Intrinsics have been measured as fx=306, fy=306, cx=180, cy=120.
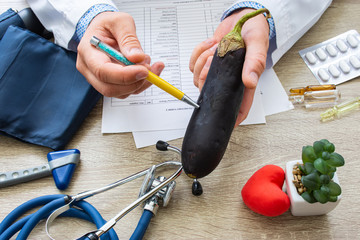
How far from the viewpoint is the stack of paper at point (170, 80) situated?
0.64m

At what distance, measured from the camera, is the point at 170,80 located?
27.2 inches

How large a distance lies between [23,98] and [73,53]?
0.14 metres

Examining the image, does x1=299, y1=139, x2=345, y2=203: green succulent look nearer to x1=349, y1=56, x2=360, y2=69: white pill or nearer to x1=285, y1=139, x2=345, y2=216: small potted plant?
x1=285, y1=139, x2=345, y2=216: small potted plant

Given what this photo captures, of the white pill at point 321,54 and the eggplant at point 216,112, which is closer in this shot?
the eggplant at point 216,112

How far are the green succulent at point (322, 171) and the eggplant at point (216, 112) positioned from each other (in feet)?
0.42

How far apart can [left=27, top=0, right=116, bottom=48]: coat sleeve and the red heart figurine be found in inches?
19.5

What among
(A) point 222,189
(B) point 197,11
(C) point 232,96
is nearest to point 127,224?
(A) point 222,189

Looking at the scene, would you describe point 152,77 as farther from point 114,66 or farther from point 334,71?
point 334,71

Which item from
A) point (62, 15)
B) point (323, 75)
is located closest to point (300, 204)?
point (323, 75)

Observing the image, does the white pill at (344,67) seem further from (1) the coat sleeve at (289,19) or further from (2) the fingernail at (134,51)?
(2) the fingernail at (134,51)

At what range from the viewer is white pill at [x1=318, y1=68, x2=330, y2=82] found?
0.66 meters

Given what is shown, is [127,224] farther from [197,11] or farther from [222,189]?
[197,11]

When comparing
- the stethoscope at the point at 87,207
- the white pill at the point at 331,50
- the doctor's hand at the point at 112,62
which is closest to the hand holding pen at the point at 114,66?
the doctor's hand at the point at 112,62

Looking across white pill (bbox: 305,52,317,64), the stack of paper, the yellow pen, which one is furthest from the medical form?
white pill (bbox: 305,52,317,64)
